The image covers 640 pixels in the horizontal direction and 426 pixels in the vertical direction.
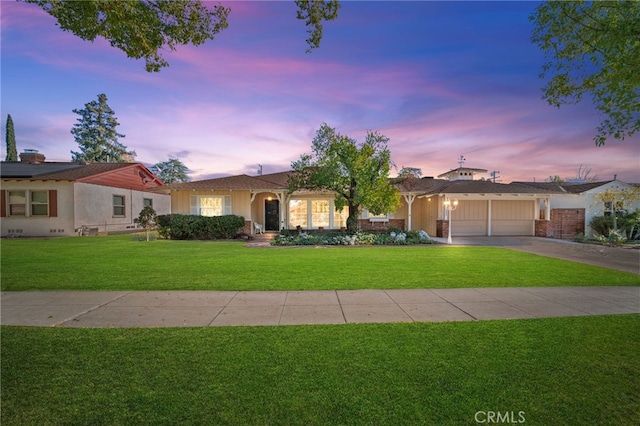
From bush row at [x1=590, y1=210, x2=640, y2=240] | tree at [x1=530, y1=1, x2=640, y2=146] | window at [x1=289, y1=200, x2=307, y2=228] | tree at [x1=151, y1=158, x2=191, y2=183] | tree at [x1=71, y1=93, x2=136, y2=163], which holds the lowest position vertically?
bush row at [x1=590, y1=210, x2=640, y2=240]

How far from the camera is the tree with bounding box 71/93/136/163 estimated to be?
3869 centimetres

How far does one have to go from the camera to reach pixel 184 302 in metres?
5.00

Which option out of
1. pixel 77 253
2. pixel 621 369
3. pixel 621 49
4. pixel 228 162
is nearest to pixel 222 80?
pixel 77 253

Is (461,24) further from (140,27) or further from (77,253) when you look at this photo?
(77,253)

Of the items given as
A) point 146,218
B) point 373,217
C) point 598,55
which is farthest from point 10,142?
point 598,55

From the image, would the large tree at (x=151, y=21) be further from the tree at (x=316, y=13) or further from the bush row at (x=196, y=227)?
the bush row at (x=196, y=227)

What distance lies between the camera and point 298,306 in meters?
4.77

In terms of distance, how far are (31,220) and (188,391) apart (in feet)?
67.7

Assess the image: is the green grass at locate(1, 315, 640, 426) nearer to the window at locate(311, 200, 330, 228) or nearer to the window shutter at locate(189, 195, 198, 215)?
the window shutter at locate(189, 195, 198, 215)

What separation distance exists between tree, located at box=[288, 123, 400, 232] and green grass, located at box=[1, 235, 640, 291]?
11.9ft

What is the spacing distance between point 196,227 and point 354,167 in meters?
8.94

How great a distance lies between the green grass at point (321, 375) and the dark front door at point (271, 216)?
15.7 metres

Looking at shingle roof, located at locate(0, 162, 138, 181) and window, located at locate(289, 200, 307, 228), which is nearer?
shingle roof, located at locate(0, 162, 138, 181)

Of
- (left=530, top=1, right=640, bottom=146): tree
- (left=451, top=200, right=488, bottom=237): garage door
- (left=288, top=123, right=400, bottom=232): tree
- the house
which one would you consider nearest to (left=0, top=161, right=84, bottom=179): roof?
the house
